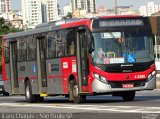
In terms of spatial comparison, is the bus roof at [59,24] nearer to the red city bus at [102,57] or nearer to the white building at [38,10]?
the red city bus at [102,57]

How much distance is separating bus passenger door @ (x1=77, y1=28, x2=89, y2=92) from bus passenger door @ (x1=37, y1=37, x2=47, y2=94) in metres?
3.26

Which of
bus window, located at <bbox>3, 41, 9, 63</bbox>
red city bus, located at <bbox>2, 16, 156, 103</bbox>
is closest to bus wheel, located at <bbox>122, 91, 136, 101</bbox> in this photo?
red city bus, located at <bbox>2, 16, 156, 103</bbox>

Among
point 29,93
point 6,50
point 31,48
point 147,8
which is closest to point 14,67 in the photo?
point 6,50

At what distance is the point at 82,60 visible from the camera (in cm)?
2336

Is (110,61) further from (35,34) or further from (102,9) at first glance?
(102,9)

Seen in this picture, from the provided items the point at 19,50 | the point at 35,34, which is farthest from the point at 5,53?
the point at 35,34

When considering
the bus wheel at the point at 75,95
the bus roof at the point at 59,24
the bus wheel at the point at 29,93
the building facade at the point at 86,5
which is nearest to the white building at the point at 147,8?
the building facade at the point at 86,5

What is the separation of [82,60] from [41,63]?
384cm

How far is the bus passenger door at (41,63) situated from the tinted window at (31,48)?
1.31ft

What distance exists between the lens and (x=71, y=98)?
24.4 meters

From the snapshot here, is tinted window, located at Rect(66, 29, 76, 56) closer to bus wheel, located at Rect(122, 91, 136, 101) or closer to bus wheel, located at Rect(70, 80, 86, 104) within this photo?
bus wheel, located at Rect(70, 80, 86, 104)

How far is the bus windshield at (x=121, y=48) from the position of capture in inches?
897

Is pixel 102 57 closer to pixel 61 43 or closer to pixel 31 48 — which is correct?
pixel 61 43

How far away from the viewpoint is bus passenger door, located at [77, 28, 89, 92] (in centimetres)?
2316
